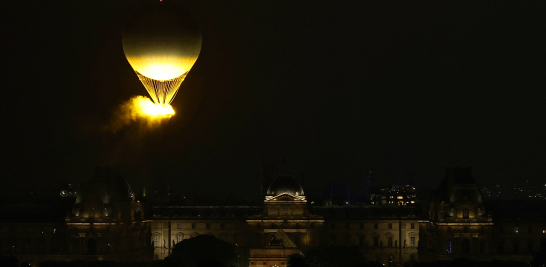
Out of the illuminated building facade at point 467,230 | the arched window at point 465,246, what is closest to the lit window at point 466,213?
the illuminated building facade at point 467,230

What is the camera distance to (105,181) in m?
196

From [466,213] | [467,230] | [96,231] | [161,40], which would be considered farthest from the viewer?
[466,213]

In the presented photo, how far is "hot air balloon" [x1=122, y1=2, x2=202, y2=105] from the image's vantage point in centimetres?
13562

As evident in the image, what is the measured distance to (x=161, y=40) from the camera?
136 metres

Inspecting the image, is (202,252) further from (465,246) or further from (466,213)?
(466,213)

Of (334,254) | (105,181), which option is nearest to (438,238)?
(334,254)

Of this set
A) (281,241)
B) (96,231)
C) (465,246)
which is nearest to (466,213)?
(465,246)

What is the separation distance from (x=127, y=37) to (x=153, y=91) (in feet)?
18.4

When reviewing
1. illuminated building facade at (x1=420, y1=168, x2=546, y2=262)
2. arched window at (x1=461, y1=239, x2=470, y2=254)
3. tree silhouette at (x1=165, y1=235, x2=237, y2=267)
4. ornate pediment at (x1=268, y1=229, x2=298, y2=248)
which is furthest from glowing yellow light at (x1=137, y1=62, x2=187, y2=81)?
arched window at (x1=461, y1=239, x2=470, y2=254)

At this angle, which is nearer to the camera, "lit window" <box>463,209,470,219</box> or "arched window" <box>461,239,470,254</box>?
"arched window" <box>461,239,470,254</box>

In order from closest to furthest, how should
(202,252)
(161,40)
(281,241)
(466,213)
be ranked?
(161,40), (202,252), (281,241), (466,213)

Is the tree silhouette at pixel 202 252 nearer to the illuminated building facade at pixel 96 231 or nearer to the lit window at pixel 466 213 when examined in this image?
the illuminated building facade at pixel 96 231

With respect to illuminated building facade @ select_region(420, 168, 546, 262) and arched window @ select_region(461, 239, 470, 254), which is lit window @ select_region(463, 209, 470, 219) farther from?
arched window @ select_region(461, 239, 470, 254)

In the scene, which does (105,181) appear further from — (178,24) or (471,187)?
(178,24)
